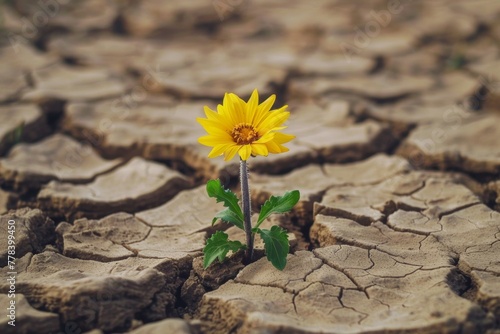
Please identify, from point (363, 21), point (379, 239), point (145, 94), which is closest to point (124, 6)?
point (145, 94)

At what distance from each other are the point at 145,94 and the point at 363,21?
2491 millimetres

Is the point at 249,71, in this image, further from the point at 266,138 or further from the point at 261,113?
the point at 266,138

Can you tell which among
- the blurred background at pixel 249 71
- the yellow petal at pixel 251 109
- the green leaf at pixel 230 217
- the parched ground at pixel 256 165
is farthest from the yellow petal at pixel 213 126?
the blurred background at pixel 249 71

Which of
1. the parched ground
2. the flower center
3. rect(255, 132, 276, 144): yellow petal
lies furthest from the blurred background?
rect(255, 132, 276, 144): yellow petal

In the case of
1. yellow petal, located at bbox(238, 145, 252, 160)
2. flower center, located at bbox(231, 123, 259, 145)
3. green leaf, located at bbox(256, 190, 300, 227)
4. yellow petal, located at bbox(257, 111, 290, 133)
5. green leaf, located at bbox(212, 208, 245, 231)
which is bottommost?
green leaf, located at bbox(212, 208, 245, 231)

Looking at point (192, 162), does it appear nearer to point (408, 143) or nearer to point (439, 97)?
point (408, 143)

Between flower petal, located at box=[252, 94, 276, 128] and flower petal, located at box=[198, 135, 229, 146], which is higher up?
flower petal, located at box=[252, 94, 276, 128]

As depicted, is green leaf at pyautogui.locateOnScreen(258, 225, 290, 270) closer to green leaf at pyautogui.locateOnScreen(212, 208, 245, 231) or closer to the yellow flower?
green leaf at pyautogui.locateOnScreen(212, 208, 245, 231)

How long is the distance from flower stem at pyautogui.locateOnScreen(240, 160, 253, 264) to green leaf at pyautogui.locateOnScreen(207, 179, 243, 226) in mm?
32

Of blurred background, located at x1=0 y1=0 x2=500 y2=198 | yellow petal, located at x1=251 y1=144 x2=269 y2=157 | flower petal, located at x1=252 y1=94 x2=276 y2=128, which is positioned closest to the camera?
yellow petal, located at x1=251 y1=144 x2=269 y2=157

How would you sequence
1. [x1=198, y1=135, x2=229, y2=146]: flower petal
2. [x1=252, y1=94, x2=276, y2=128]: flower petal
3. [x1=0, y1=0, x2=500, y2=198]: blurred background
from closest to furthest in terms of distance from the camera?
[x1=198, y1=135, x2=229, y2=146]: flower petal < [x1=252, y1=94, x2=276, y2=128]: flower petal < [x1=0, y1=0, x2=500, y2=198]: blurred background

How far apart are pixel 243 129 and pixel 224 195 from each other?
0.97ft

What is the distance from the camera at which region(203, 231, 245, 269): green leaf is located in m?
2.44

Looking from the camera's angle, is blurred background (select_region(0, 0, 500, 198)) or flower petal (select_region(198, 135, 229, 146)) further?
blurred background (select_region(0, 0, 500, 198))
